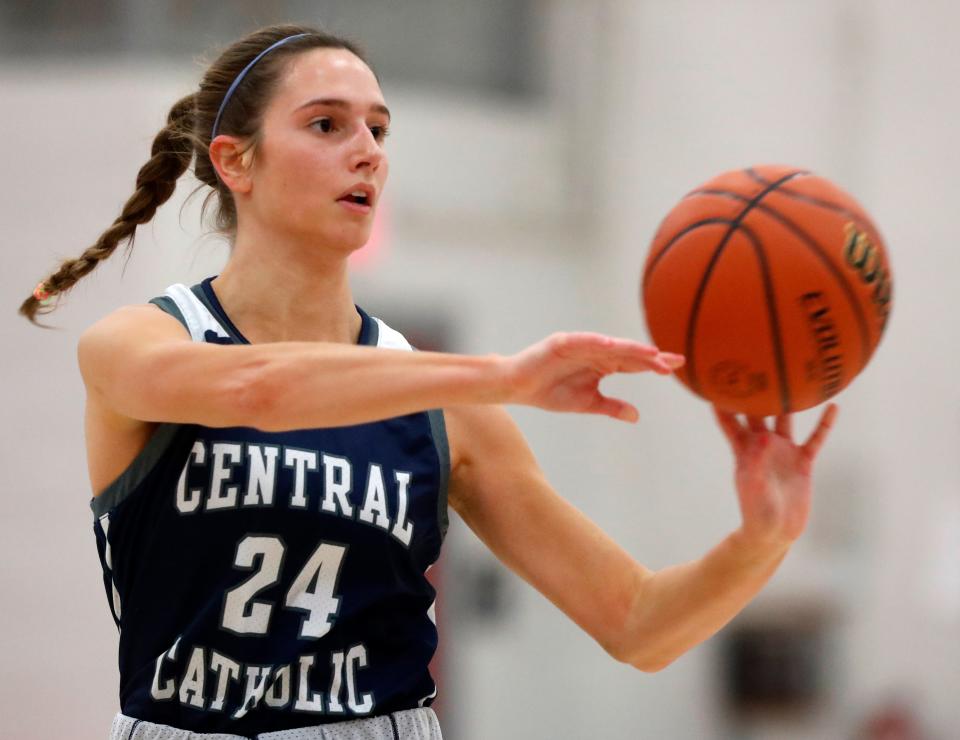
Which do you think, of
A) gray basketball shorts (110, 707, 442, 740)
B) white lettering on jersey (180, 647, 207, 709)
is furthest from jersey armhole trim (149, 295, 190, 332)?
gray basketball shorts (110, 707, 442, 740)

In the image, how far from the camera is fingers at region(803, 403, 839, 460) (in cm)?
290

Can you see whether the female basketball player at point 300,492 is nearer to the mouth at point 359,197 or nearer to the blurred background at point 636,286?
the mouth at point 359,197

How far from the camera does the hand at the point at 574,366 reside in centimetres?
236

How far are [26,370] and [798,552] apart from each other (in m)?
5.05

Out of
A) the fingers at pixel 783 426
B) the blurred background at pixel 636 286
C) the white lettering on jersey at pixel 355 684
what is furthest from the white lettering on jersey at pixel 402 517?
the blurred background at pixel 636 286

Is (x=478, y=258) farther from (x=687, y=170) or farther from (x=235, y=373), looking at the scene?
(x=235, y=373)

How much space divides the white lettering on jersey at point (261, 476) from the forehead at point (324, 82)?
2.52 ft

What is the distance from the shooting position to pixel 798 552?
31.3 ft

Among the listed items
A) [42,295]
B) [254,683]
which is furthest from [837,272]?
[42,295]

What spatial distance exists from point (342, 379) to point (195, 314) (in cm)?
67

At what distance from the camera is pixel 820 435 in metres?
2.93

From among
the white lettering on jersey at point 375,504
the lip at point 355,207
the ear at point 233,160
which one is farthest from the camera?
the ear at point 233,160

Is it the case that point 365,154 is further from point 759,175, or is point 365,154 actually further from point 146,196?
point 759,175

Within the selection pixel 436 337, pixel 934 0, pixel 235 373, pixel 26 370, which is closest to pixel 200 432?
pixel 235 373
